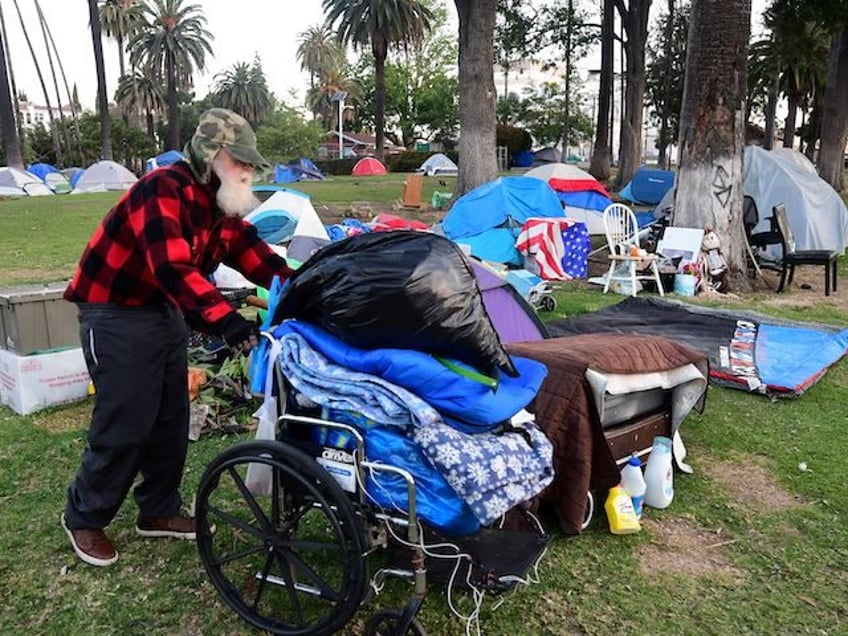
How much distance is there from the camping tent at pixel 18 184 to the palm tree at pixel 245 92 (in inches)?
1286

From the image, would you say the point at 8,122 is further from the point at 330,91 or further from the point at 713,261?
the point at 330,91

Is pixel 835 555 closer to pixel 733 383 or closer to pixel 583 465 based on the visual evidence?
pixel 583 465

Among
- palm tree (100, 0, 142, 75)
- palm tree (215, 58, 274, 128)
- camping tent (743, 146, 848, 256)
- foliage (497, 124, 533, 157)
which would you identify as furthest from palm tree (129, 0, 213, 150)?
camping tent (743, 146, 848, 256)

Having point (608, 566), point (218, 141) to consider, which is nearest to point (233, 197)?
point (218, 141)

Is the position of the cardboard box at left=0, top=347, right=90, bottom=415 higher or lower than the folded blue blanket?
lower

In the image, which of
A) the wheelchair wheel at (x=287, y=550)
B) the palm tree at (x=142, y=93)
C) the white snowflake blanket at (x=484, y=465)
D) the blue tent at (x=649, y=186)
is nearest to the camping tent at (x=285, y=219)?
the wheelchair wheel at (x=287, y=550)

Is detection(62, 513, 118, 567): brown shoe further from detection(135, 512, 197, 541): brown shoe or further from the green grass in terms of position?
detection(135, 512, 197, 541): brown shoe

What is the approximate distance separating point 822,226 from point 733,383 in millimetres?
7079

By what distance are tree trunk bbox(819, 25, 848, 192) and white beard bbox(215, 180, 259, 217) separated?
1745 centimetres

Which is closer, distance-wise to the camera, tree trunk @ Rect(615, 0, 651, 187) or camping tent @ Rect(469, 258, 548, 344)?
camping tent @ Rect(469, 258, 548, 344)

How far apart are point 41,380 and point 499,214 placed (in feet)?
23.5

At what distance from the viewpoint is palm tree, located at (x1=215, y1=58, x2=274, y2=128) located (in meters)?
58.4

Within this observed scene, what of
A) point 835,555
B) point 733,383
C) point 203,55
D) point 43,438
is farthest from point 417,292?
point 203,55

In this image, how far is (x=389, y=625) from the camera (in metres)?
2.11
